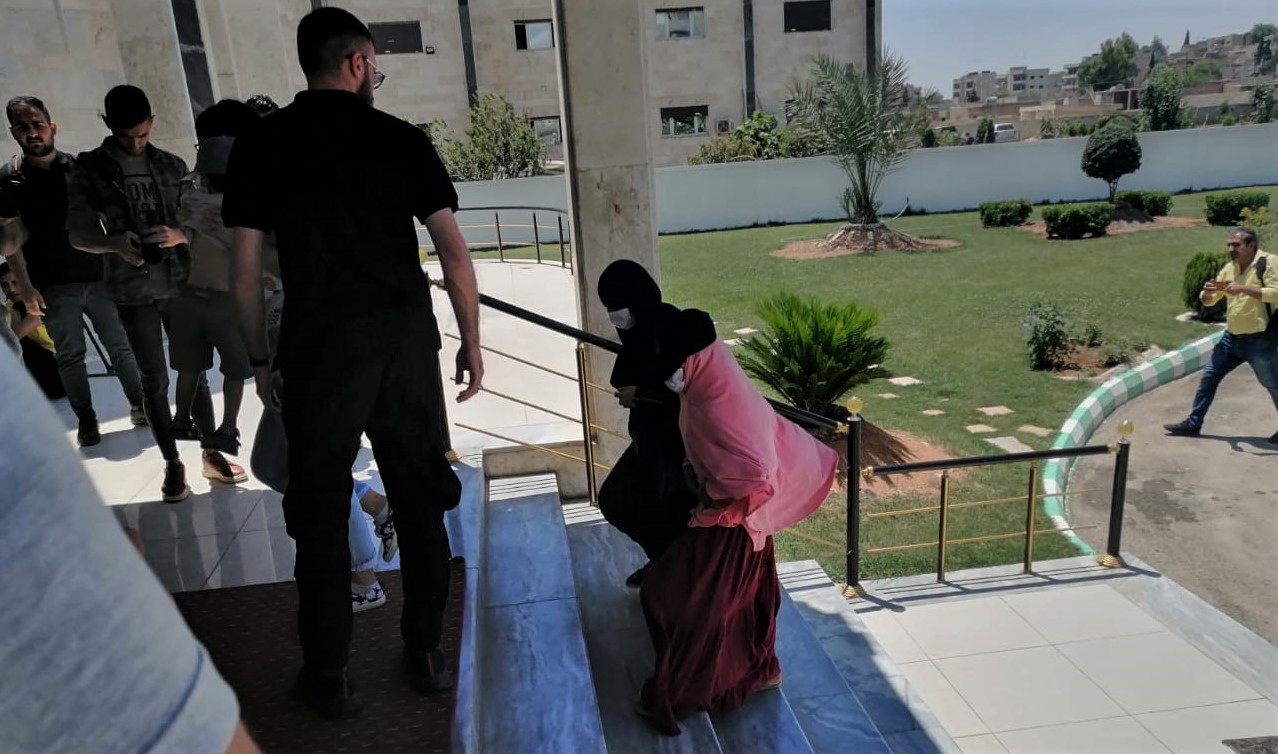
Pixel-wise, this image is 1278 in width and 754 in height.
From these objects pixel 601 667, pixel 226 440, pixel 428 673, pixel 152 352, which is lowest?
pixel 601 667

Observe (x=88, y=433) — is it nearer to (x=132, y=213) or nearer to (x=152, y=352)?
(x=152, y=352)

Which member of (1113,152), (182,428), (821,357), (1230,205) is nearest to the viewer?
(182,428)

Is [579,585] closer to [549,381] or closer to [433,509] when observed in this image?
[433,509]

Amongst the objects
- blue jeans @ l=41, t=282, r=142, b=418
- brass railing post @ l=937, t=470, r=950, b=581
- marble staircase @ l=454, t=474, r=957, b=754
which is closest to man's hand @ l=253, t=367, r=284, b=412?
marble staircase @ l=454, t=474, r=957, b=754

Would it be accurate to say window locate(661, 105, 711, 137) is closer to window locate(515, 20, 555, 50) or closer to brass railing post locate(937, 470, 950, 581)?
window locate(515, 20, 555, 50)

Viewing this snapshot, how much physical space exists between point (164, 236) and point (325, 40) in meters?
1.79

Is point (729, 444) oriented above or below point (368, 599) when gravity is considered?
above

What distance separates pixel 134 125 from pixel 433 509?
2206 millimetres

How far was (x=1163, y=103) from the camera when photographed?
28.7 meters

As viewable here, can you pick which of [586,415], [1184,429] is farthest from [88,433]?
[1184,429]

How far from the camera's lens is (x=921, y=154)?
24.2 meters

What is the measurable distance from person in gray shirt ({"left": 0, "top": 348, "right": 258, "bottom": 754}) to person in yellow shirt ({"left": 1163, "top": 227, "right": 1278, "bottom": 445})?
841 centimetres

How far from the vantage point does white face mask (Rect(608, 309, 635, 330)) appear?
131 inches

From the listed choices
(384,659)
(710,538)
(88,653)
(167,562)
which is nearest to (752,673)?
(710,538)
